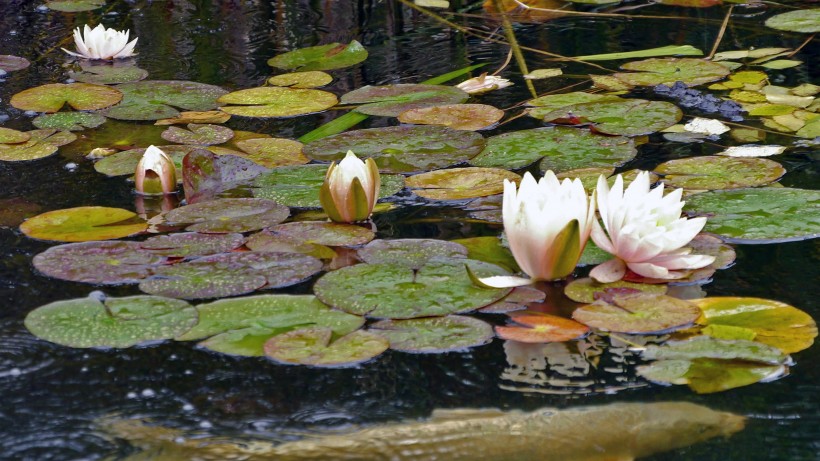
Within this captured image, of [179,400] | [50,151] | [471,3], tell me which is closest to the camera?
[179,400]

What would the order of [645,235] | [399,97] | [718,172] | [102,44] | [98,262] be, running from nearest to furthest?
1. [645,235]
2. [98,262]
3. [718,172]
4. [399,97]
5. [102,44]

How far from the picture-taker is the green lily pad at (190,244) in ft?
6.42

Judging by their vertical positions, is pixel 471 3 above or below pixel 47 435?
above

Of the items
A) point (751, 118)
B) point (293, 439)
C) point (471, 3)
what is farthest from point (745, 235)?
point (471, 3)

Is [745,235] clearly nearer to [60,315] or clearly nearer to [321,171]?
[321,171]

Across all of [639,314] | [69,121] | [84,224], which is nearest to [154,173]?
[84,224]

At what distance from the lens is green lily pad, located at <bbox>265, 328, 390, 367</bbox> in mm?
1571

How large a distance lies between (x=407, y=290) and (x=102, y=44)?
213cm

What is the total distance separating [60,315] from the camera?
172cm

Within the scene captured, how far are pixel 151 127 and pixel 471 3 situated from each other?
6.12 feet

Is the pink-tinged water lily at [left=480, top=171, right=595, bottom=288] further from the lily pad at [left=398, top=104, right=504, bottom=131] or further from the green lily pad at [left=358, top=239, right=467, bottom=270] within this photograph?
the lily pad at [left=398, top=104, right=504, bottom=131]

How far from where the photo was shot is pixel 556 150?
2.49 meters

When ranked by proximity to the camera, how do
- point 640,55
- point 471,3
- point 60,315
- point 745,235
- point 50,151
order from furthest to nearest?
point 471,3
point 640,55
point 50,151
point 745,235
point 60,315

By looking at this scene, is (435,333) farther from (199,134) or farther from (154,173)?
(199,134)
